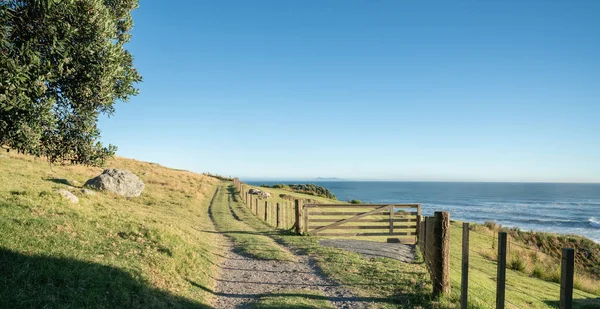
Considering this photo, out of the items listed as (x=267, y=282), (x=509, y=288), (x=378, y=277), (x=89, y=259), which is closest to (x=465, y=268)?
(x=378, y=277)

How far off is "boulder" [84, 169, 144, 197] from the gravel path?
60.9 ft

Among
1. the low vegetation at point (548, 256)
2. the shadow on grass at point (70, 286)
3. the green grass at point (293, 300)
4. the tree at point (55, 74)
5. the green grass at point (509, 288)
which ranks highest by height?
the tree at point (55, 74)

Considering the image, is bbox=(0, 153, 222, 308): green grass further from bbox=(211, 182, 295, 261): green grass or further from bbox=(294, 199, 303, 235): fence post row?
bbox=(294, 199, 303, 235): fence post row

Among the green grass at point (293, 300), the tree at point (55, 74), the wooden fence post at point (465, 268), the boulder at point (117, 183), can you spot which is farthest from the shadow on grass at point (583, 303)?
the boulder at point (117, 183)

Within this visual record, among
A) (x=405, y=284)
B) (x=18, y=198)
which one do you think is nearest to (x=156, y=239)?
(x=18, y=198)

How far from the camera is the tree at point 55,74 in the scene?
835 centimetres

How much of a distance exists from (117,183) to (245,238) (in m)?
15.6

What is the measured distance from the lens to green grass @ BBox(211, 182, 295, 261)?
16109mm

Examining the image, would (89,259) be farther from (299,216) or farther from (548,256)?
(548,256)

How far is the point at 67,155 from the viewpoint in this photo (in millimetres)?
10789

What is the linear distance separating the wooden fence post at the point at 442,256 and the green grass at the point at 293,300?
304 centimetres

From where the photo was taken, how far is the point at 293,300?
10016mm

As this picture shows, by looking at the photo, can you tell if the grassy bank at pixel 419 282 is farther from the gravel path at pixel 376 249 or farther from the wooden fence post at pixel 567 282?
the wooden fence post at pixel 567 282

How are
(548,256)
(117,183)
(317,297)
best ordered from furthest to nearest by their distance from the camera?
(117,183)
(548,256)
(317,297)
